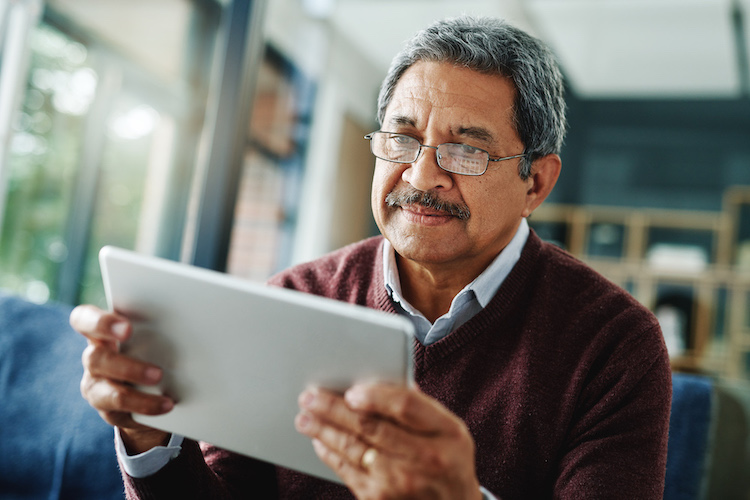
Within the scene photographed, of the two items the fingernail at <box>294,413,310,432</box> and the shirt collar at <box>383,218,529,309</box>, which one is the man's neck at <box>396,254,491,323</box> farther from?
the fingernail at <box>294,413,310,432</box>

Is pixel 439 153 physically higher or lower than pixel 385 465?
higher

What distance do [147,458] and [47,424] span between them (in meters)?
0.70

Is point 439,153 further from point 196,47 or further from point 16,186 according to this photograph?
point 196,47

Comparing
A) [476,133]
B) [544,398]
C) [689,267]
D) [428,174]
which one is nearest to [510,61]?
[476,133]

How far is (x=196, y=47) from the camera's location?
3.77 metres

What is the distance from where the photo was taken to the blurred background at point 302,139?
2691 millimetres

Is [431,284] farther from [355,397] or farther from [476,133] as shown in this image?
[355,397]

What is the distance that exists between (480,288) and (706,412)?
602 millimetres

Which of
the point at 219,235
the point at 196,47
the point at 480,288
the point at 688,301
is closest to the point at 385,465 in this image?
the point at 480,288

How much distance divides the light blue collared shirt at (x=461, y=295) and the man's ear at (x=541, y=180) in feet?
0.26

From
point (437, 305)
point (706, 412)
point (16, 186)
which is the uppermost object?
point (16, 186)

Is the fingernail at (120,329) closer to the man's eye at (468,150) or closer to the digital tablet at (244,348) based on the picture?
the digital tablet at (244,348)

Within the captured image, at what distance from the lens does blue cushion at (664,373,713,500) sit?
4.31ft

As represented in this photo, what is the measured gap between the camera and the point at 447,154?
110 centimetres
